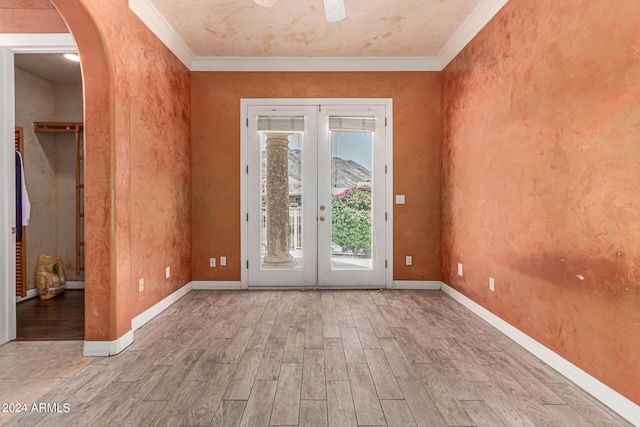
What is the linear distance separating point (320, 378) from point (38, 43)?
3588mm

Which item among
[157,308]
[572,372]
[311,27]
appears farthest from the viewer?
[311,27]

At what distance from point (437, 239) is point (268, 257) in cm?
233

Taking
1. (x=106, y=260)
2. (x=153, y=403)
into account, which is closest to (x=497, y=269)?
(x=153, y=403)

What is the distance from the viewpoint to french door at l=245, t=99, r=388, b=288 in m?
4.34

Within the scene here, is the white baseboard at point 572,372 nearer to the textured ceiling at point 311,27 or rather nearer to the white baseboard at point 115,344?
the textured ceiling at point 311,27

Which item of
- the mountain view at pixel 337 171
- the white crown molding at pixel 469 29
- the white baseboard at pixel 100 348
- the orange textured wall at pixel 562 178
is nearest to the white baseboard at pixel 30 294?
the white baseboard at pixel 100 348

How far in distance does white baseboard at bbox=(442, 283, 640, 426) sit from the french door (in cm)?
168

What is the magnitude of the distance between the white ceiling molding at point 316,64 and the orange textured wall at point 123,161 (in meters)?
0.72

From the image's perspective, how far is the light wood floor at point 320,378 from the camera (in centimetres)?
175

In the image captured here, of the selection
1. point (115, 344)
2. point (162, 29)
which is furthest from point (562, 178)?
point (162, 29)

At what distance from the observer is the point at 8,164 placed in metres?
2.68

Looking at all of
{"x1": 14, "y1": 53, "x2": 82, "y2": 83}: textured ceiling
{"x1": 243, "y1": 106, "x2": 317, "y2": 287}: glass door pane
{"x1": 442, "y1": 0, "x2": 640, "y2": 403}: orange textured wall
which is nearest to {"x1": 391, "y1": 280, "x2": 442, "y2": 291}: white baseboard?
{"x1": 442, "y1": 0, "x2": 640, "y2": 403}: orange textured wall

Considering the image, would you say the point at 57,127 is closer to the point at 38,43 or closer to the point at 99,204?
the point at 38,43

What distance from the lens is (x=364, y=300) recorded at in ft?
12.8
